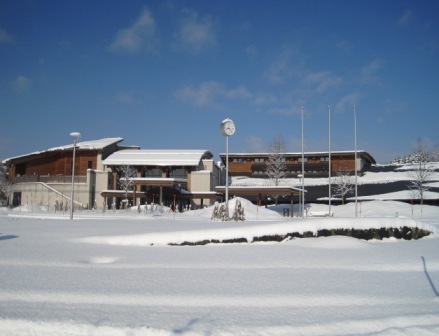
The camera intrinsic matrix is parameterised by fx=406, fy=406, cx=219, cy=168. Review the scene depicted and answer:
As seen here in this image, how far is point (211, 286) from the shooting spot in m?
7.09

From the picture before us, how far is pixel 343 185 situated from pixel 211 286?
159 ft

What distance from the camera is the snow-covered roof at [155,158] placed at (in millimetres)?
50375

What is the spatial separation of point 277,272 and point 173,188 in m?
40.1

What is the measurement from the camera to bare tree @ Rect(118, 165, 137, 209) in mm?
45969

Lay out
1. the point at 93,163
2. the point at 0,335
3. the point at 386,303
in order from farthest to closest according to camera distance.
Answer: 1. the point at 93,163
2. the point at 386,303
3. the point at 0,335

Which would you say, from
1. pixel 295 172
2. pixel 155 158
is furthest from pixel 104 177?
pixel 295 172

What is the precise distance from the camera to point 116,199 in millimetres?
50750

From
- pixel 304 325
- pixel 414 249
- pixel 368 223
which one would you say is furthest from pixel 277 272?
pixel 368 223

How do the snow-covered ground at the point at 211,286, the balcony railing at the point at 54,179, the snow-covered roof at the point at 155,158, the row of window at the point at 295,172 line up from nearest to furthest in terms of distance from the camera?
1. the snow-covered ground at the point at 211,286
2. the balcony railing at the point at 54,179
3. the snow-covered roof at the point at 155,158
4. the row of window at the point at 295,172

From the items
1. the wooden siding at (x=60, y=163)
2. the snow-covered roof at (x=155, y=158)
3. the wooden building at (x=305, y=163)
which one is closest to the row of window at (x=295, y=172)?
the wooden building at (x=305, y=163)

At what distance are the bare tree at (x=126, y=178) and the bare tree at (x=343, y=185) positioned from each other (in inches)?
Answer: 1039

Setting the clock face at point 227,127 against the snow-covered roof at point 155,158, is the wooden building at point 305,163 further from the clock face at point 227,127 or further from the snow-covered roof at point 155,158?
the clock face at point 227,127

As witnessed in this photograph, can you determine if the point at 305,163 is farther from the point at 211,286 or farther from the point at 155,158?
the point at 211,286

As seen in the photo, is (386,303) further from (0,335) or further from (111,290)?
(0,335)
